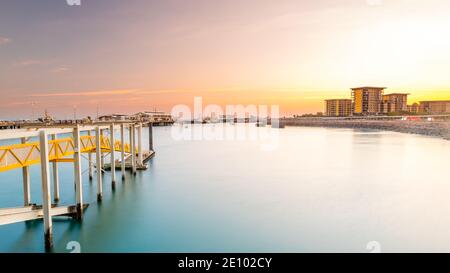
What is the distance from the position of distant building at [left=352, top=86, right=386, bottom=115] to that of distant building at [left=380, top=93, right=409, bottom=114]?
2.28 metres

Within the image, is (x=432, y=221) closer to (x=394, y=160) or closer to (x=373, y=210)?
(x=373, y=210)

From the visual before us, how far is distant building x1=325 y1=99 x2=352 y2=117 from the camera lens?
413 ft

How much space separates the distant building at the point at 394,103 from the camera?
372ft

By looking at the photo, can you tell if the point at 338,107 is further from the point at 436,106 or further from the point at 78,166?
the point at 78,166

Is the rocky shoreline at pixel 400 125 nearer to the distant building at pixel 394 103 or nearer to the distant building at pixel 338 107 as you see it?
the distant building at pixel 338 107

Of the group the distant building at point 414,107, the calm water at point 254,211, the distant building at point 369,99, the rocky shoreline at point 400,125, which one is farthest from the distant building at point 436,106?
the calm water at point 254,211

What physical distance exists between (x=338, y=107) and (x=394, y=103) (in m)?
21.3

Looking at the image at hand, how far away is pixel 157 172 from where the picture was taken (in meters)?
18.6

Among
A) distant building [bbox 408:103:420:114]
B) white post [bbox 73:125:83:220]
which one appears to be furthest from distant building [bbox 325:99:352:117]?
white post [bbox 73:125:83:220]

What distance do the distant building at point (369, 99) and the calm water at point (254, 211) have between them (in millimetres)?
99922

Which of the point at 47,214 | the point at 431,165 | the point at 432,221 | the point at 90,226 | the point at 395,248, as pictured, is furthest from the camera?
the point at 431,165
